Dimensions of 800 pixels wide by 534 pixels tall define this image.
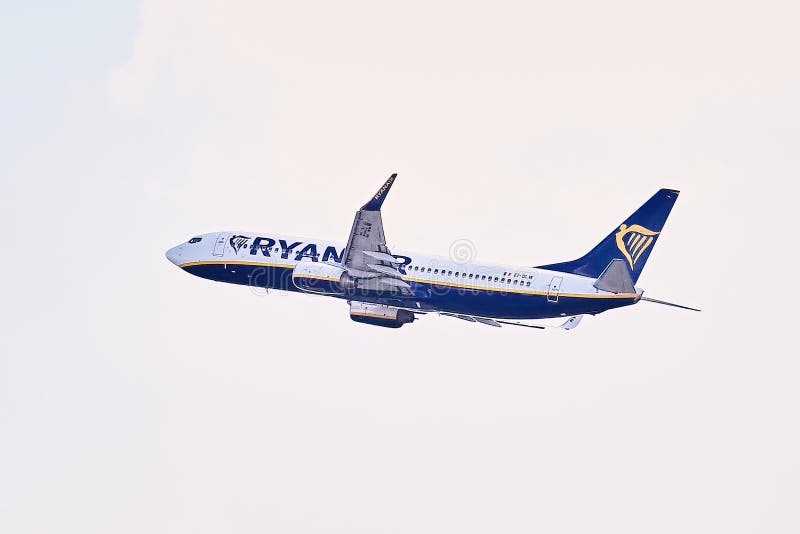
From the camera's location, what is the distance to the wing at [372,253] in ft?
197

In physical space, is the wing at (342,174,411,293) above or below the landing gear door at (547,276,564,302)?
above

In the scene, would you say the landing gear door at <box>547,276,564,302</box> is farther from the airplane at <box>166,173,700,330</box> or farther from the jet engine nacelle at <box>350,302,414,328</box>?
the jet engine nacelle at <box>350,302,414,328</box>

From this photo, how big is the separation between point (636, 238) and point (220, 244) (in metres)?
23.6

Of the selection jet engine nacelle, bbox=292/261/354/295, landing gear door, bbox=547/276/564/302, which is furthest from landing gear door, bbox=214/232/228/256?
landing gear door, bbox=547/276/564/302

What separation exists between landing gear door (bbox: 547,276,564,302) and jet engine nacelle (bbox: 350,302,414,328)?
28.0 feet

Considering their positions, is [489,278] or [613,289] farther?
[489,278]

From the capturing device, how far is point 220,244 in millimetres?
73188

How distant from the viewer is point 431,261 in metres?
66.6

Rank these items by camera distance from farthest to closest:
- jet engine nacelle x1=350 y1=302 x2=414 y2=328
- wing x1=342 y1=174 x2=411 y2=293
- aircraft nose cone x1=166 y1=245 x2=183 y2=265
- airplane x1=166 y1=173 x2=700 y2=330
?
aircraft nose cone x1=166 y1=245 x2=183 y2=265 < jet engine nacelle x1=350 y1=302 x2=414 y2=328 < airplane x1=166 y1=173 x2=700 y2=330 < wing x1=342 y1=174 x2=411 y2=293

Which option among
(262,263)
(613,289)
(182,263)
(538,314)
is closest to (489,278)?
(538,314)

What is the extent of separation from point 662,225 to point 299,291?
18.8 m

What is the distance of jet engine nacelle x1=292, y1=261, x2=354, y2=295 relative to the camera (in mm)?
65438

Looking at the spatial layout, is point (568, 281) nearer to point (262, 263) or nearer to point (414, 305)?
point (414, 305)

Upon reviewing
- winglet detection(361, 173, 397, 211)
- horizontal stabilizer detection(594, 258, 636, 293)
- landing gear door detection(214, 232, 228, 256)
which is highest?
landing gear door detection(214, 232, 228, 256)
